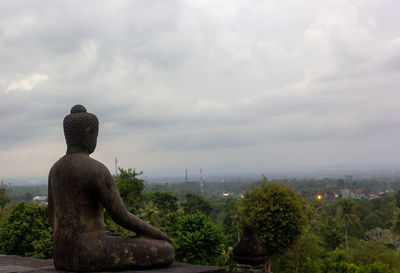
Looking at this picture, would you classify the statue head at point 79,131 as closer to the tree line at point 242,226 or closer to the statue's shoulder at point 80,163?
the statue's shoulder at point 80,163

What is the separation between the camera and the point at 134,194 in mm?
31203

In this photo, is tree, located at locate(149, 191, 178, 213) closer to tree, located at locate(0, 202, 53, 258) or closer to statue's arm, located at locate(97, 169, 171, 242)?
tree, located at locate(0, 202, 53, 258)

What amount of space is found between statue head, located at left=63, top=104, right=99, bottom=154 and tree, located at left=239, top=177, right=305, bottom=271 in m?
22.3

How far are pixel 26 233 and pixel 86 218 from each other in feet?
45.5

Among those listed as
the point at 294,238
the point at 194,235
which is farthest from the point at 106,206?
the point at 294,238

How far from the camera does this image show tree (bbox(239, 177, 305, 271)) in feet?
83.7

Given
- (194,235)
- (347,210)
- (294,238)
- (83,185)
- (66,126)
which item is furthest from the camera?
(347,210)

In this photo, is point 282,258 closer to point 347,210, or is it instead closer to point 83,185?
point 347,210

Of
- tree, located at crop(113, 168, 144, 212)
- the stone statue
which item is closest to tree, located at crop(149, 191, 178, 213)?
tree, located at crop(113, 168, 144, 212)

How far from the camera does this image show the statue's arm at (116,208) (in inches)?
189

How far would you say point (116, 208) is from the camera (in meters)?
4.89

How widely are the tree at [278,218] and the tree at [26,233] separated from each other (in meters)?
15.0

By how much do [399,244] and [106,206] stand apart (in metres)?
47.1

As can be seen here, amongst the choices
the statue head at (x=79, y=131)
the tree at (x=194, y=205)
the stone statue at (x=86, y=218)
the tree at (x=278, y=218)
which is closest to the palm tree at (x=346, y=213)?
the tree at (x=194, y=205)
